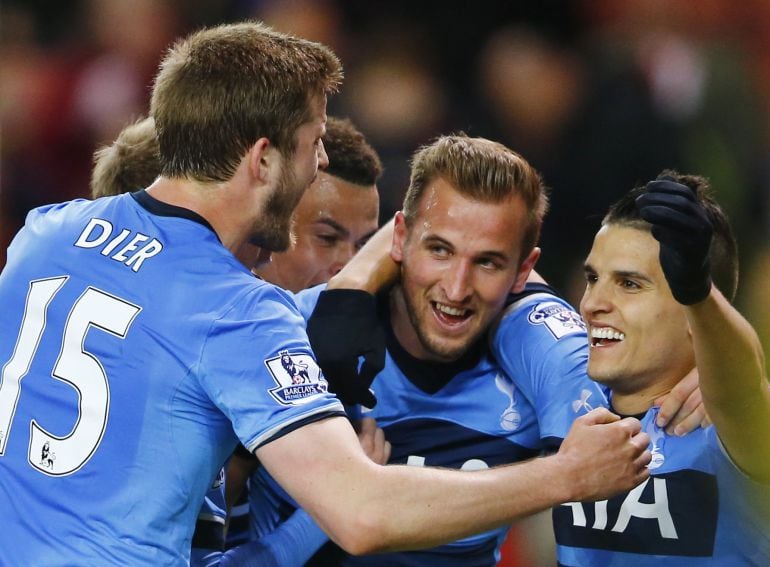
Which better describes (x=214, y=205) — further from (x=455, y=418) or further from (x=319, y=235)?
(x=319, y=235)

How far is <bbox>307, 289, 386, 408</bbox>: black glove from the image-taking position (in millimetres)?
3408

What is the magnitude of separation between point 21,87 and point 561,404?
5283 mm

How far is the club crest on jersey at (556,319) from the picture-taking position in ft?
12.1

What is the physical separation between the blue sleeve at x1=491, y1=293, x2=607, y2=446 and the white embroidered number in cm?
128

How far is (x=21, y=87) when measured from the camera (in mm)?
7656

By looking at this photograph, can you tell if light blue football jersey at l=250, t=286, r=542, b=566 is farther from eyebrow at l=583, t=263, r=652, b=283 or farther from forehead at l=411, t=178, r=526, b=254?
eyebrow at l=583, t=263, r=652, b=283

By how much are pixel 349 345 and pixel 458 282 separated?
393 mm

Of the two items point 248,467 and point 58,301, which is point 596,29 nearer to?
point 248,467

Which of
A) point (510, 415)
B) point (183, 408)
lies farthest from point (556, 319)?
point (183, 408)

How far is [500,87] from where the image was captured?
7.30 meters

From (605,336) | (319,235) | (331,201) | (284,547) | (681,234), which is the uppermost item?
(681,234)

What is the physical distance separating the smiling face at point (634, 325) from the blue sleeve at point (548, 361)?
0.11m

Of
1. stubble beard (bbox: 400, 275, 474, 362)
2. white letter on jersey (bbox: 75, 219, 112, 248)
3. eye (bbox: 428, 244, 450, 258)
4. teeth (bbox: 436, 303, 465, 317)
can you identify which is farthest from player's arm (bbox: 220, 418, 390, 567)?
white letter on jersey (bbox: 75, 219, 112, 248)

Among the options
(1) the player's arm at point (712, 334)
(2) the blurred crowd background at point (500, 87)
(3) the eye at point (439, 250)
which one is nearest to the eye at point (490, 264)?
(3) the eye at point (439, 250)
